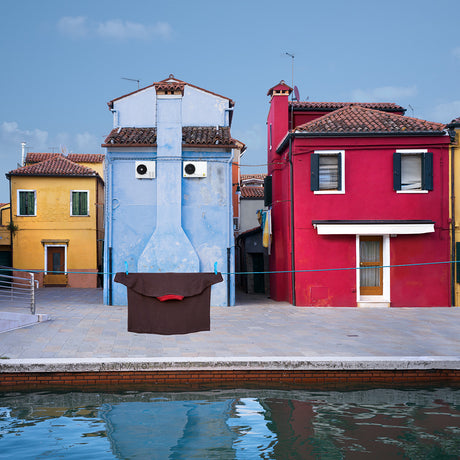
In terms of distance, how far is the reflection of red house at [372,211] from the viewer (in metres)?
18.2

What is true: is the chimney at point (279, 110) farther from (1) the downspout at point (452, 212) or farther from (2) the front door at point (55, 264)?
(2) the front door at point (55, 264)

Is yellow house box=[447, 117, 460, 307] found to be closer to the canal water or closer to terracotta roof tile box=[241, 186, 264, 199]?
the canal water

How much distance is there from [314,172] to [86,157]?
2289cm

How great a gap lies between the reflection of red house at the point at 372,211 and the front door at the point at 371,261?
34mm

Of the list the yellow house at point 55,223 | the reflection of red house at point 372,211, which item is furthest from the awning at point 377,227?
the yellow house at point 55,223

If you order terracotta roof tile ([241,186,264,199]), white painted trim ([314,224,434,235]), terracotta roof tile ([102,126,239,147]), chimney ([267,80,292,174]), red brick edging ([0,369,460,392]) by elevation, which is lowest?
red brick edging ([0,369,460,392])

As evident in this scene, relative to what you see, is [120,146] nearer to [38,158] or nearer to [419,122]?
[419,122]

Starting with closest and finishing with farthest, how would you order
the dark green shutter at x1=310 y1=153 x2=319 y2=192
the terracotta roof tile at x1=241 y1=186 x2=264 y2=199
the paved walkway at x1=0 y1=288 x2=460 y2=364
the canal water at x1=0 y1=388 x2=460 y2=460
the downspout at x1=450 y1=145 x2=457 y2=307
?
1. the canal water at x1=0 y1=388 x2=460 y2=460
2. the paved walkway at x1=0 y1=288 x2=460 y2=364
3. the dark green shutter at x1=310 y1=153 x2=319 y2=192
4. the downspout at x1=450 y1=145 x2=457 y2=307
5. the terracotta roof tile at x1=241 y1=186 x2=264 y2=199

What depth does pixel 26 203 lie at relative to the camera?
30531mm

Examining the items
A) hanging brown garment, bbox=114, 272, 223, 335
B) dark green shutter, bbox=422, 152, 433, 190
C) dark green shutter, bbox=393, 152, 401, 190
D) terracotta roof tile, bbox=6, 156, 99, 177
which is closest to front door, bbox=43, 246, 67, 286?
terracotta roof tile, bbox=6, 156, 99, 177

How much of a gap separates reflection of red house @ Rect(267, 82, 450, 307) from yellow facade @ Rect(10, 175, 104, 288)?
15720 millimetres

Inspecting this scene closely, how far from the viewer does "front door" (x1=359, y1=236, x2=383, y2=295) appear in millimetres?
18516

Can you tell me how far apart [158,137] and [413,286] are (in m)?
9.97

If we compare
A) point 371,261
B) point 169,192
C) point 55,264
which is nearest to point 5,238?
point 55,264
